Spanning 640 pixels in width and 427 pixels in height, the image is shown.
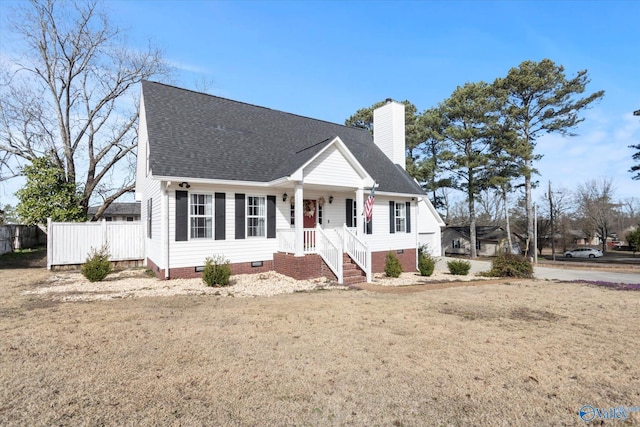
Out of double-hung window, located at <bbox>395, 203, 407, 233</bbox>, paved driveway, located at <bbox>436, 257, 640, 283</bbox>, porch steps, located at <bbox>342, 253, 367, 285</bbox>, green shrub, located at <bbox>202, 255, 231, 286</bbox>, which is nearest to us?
green shrub, located at <bbox>202, 255, 231, 286</bbox>

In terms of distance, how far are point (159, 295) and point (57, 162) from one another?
18.8 metres

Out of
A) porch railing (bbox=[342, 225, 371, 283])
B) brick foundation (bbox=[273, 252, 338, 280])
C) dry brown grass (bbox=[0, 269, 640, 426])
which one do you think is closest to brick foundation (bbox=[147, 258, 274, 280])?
brick foundation (bbox=[273, 252, 338, 280])

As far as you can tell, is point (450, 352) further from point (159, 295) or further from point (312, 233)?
point (312, 233)

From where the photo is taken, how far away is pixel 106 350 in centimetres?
471

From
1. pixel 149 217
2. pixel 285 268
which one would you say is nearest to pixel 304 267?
pixel 285 268

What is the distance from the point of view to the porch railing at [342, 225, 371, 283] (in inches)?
A: 466

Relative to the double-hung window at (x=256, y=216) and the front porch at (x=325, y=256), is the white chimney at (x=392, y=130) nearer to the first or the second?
the front porch at (x=325, y=256)

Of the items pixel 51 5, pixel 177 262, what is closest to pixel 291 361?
pixel 177 262

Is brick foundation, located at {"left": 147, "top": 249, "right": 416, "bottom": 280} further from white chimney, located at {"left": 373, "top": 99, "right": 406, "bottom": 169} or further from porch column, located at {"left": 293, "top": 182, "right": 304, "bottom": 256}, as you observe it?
white chimney, located at {"left": 373, "top": 99, "right": 406, "bottom": 169}

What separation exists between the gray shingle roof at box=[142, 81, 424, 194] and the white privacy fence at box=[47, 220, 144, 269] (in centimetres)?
514

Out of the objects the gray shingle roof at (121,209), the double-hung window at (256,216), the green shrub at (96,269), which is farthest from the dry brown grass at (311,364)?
the gray shingle roof at (121,209)

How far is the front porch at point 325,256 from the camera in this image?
1159cm

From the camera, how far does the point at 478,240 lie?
1833 inches

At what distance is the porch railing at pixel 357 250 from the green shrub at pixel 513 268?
5.90 metres
